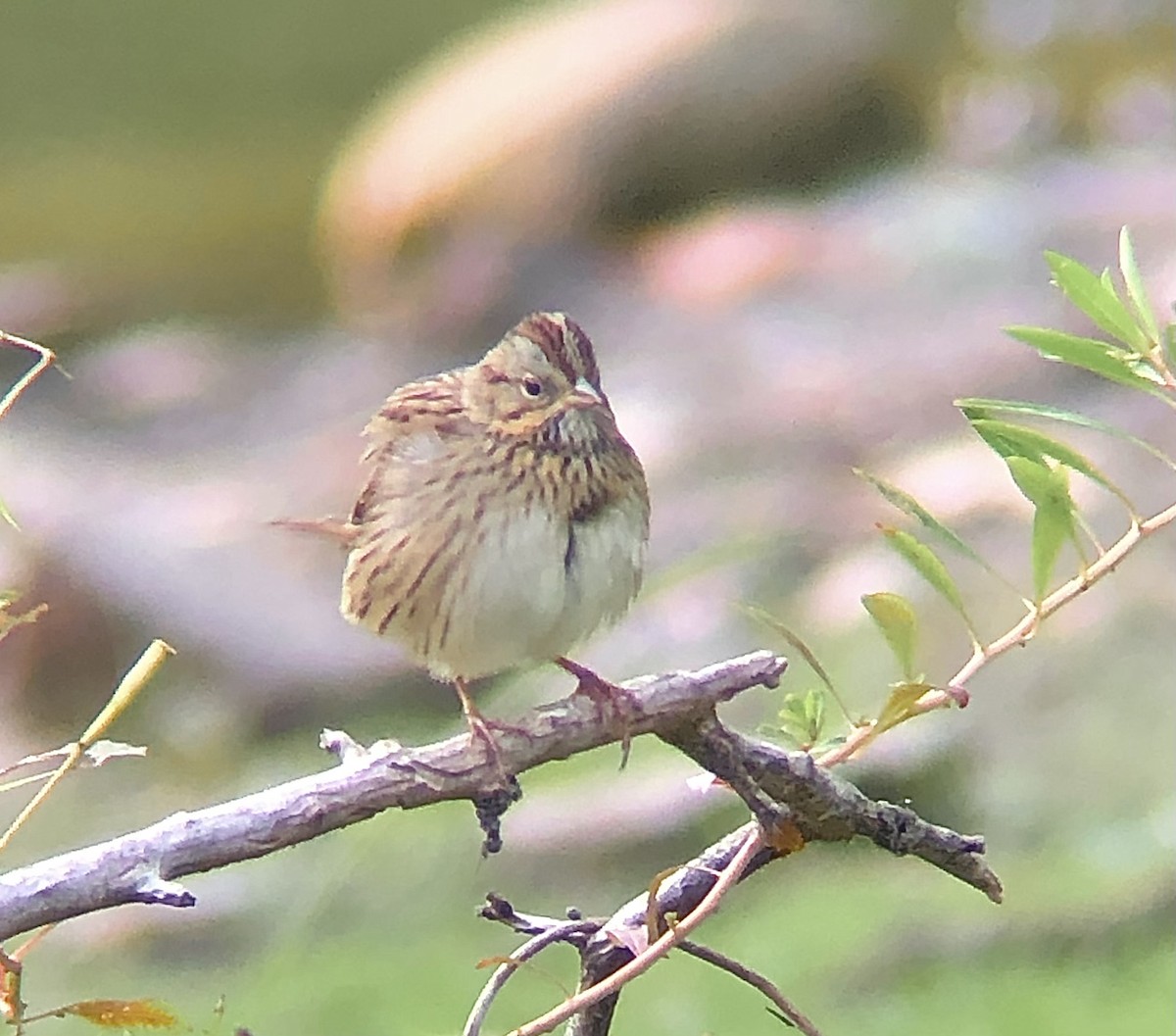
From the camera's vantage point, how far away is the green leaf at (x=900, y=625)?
0.41 meters

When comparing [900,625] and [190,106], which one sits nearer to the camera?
[900,625]

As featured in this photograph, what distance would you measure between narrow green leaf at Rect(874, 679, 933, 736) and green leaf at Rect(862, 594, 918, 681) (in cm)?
1

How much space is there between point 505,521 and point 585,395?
2.4 inches

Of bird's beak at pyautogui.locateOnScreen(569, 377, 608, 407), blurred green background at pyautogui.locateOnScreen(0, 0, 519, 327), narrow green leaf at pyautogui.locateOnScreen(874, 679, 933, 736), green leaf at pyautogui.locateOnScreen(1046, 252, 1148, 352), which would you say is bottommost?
blurred green background at pyautogui.locateOnScreen(0, 0, 519, 327)

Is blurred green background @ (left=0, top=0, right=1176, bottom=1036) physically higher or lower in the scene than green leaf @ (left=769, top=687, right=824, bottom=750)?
lower

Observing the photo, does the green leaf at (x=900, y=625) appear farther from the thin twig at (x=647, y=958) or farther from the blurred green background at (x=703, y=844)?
the blurred green background at (x=703, y=844)

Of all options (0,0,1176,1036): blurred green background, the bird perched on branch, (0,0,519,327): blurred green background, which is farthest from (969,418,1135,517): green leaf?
(0,0,519,327): blurred green background

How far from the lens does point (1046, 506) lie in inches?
15.8

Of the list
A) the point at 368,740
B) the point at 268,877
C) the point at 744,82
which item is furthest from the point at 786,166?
the point at 268,877

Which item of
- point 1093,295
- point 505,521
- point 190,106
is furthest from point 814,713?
point 190,106

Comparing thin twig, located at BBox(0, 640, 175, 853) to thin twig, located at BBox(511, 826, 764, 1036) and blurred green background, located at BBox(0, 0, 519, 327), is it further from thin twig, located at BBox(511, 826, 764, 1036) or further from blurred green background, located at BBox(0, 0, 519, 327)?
blurred green background, located at BBox(0, 0, 519, 327)

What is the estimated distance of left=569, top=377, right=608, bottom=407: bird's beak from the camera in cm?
77

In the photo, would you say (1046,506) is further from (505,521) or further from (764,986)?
(505,521)

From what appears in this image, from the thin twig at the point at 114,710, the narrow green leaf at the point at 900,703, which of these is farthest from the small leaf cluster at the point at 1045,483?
the thin twig at the point at 114,710
